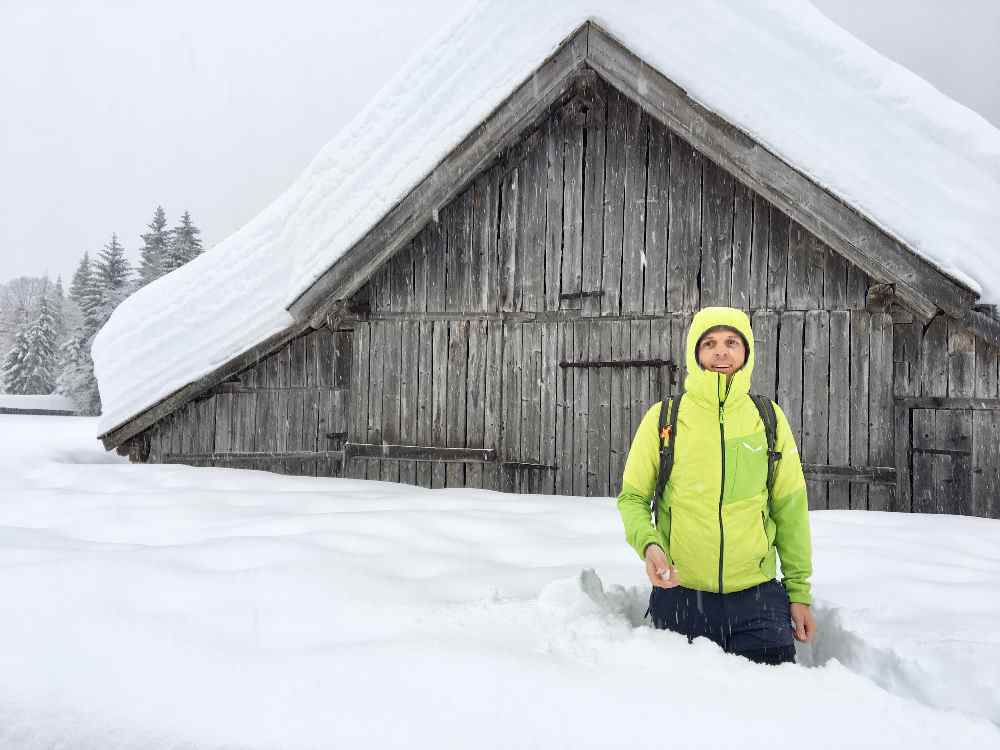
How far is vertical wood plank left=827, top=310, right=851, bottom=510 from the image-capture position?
5406 mm

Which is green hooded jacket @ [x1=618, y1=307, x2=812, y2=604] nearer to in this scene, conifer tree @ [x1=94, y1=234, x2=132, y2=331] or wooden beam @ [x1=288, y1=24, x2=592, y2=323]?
wooden beam @ [x1=288, y1=24, x2=592, y2=323]

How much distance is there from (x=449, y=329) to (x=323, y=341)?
144 centimetres

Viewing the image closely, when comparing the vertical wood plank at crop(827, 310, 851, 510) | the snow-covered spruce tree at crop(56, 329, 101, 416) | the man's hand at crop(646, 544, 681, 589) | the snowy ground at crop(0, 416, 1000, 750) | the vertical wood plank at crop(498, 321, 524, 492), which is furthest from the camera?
the snow-covered spruce tree at crop(56, 329, 101, 416)

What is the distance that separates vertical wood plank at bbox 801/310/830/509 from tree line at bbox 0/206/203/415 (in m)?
27.5

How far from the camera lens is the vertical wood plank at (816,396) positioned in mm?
5469

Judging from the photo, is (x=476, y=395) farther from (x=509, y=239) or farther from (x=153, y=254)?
(x=153, y=254)

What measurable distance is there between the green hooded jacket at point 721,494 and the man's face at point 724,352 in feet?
0.09

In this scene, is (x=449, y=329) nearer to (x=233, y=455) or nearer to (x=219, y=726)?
(x=233, y=455)

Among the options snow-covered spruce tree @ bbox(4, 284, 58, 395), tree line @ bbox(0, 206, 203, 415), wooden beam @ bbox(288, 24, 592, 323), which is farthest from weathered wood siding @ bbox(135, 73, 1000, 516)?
snow-covered spruce tree @ bbox(4, 284, 58, 395)

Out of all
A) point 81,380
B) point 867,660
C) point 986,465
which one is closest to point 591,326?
point 986,465

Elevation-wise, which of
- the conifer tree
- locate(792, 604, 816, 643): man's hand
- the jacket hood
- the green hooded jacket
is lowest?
locate(792, 604, 816, 643): man's hand

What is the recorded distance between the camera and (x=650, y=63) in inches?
214

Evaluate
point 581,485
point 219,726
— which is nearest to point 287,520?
point 219,726

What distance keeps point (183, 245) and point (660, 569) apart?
1390 inches
